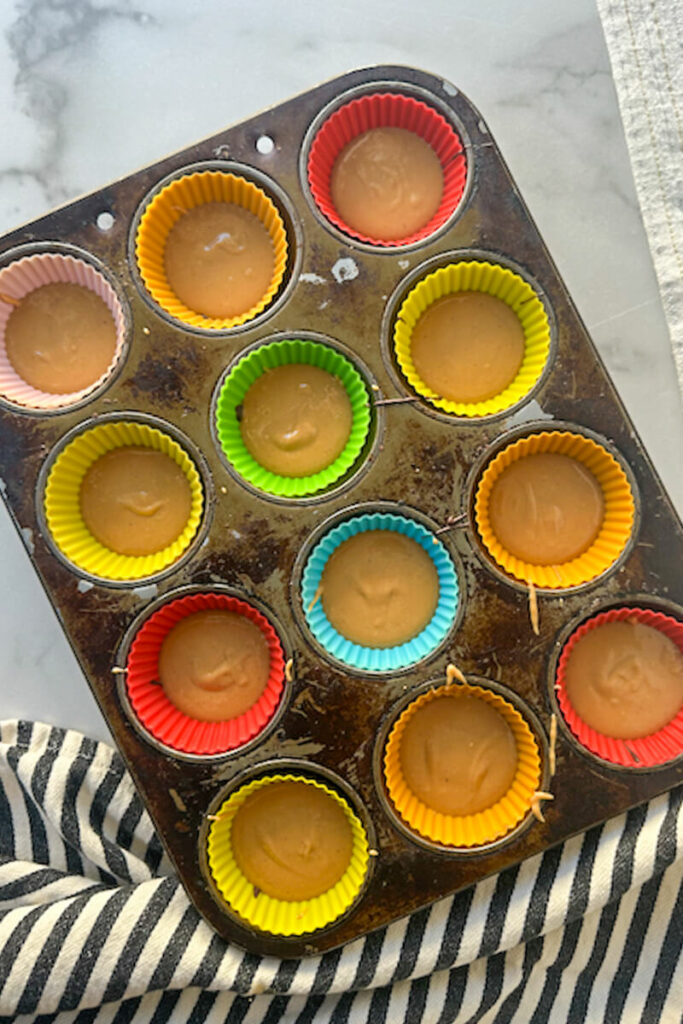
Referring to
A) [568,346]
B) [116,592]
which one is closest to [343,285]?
[568,346]

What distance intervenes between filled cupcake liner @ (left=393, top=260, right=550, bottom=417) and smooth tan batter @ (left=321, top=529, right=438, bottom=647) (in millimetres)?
226

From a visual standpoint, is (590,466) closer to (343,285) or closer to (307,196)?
(343,285)

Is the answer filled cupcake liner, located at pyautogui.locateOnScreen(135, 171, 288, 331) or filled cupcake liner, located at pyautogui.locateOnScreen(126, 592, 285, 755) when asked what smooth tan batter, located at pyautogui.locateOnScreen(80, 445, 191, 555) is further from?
filled cupcake liner, located at pyautogui.locateOnScreen(135, 171, 288, 331)

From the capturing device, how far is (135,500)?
4.73 ft

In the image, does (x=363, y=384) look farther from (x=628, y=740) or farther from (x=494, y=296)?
(x=628, y=740)

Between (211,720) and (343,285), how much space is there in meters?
0.68

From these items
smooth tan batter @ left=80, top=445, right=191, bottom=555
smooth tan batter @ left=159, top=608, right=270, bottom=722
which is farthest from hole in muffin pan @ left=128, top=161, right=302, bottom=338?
smooth tan batter @ left=159, top=608, right=270, bottom=722

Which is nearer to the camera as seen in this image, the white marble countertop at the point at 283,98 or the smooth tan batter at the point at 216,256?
the smooth tan batter at the point at 216,256

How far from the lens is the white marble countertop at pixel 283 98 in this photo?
1.65m

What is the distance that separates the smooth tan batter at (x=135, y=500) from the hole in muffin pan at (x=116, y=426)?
6cm

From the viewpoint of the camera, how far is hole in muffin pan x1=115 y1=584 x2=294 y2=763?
4.48 ft

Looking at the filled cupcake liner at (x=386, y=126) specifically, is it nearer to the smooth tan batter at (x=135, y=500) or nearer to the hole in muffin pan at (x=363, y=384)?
the hole in muffin pan at (x=363, y=384)

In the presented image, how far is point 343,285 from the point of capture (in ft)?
4.53

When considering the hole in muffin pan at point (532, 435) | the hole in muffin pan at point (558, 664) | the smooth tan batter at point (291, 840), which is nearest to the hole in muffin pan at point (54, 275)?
the hole in muffin pan at point (532, 435)
